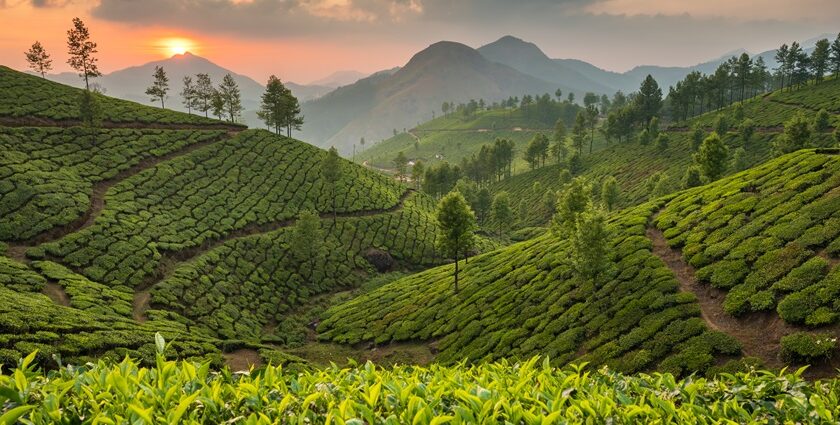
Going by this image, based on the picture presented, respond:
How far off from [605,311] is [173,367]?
32.4 m

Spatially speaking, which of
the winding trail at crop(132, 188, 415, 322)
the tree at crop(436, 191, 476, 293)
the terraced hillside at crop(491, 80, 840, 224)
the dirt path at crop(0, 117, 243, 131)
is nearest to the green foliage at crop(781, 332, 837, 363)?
the tree at crop(436, 191, 476, 293)

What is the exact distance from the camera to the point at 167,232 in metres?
53.9

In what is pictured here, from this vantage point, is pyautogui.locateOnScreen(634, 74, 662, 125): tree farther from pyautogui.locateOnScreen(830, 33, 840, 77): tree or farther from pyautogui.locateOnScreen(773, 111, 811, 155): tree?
pyautogui.locateOnScreen(773, 111, 811, 155): tree

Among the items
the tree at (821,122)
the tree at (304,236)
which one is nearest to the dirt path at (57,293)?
the tree at (304,236)

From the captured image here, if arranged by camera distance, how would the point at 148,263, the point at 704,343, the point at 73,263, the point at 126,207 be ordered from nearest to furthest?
the point at 704,343
the point at 73,263
the point at 148,263
the point at 126,207

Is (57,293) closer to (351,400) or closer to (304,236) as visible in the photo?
(304,236)

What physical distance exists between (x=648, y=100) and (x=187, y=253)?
497 feet

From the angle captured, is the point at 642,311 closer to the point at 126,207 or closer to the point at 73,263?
the point at 73,263

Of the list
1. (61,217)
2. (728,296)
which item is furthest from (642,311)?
(61,217)

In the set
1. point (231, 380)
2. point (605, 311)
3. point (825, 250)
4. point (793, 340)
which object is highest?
point (231, 380)

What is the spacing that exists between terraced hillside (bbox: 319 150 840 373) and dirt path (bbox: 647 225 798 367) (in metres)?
0.09

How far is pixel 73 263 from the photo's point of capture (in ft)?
139

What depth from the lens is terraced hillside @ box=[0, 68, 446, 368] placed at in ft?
112

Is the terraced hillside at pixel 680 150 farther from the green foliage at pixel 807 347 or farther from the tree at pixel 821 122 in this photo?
the green foliage at pixel 807 347
